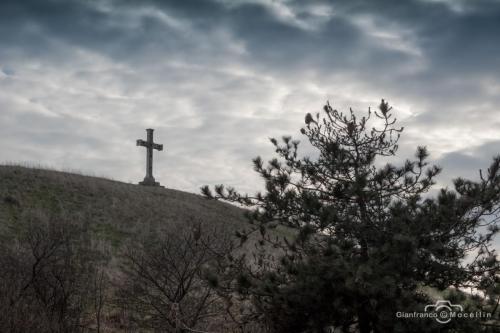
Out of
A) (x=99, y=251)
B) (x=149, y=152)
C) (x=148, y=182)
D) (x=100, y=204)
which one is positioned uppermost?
(x=149, y=152)

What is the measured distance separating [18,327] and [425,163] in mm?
6258

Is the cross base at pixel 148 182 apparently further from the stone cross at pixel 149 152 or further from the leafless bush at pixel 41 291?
the leafless bush at pixel 41 291

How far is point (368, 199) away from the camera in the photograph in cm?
680

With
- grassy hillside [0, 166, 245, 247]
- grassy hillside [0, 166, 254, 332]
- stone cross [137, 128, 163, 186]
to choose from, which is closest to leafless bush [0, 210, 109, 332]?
grassy hillside [0, 166, 254, 332]

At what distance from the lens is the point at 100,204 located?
22.7m

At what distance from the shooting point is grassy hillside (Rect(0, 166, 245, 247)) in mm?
19719

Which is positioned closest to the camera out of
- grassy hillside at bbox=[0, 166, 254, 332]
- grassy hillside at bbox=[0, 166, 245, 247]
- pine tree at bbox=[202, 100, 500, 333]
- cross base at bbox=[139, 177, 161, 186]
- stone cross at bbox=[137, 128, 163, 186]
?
pine tree at bbox=[202, 100, 500, 333]

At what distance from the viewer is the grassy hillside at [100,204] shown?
1972 cm

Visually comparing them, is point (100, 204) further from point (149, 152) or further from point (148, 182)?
point (148, 182)

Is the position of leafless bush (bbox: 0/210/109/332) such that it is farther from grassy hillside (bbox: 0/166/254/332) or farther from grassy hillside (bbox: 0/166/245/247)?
grassy hillside (bbox: 0/166/245/247)

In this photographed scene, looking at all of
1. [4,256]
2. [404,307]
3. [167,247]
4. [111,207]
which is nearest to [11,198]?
[111,207]

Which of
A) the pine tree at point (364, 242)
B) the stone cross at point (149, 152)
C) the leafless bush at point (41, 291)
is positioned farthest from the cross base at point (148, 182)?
the pine tree at point (364, 242)

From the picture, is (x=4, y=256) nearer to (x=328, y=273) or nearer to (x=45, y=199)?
(x=328, y=273)

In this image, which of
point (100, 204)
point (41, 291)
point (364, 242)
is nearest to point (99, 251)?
point (100, 204)
